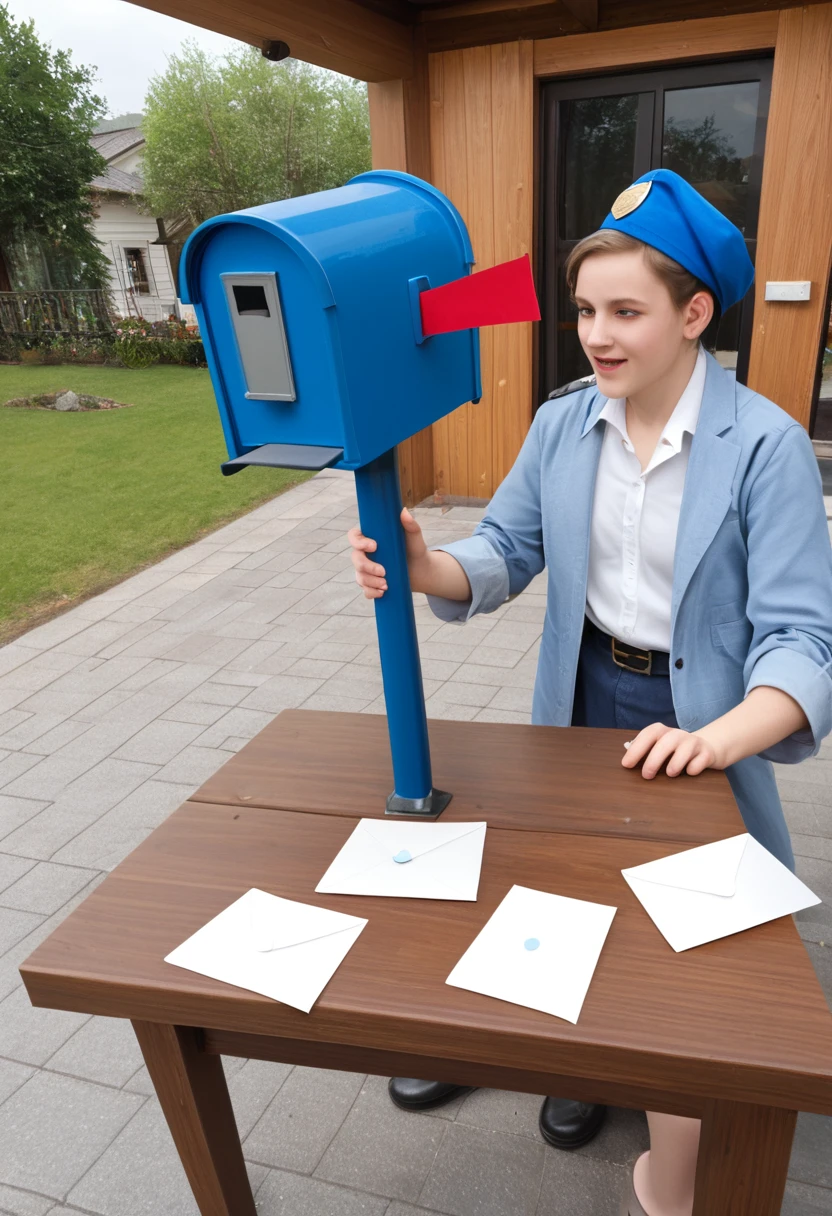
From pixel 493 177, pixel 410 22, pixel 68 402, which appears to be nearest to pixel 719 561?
pixel 493 177

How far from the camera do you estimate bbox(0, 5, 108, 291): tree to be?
21.9m

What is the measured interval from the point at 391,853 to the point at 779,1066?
60 cm

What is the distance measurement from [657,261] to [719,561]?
50cm

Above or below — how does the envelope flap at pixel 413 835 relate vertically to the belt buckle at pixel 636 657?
below

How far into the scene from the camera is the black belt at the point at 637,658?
1.66 meters

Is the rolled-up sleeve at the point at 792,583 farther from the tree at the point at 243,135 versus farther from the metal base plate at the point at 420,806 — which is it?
the tree at the point at 243,135

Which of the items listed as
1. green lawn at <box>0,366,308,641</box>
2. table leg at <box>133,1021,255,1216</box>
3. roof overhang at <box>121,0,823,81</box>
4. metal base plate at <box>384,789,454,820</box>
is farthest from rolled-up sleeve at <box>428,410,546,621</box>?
green lawn at <box>0,366,308,641</box>

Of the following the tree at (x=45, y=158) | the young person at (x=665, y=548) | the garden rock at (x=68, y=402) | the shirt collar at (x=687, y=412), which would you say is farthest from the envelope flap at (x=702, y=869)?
the tree at (x=45, y=158)

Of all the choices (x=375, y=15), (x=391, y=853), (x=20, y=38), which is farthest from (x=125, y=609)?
(x=20, y=38)

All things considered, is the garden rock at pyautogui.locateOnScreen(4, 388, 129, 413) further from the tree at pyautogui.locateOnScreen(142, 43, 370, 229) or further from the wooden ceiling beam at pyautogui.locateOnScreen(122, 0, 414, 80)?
the tree at pyautogui.locateOnScreen(142, 43, 370, 229)

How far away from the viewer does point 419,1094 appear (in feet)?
6.37

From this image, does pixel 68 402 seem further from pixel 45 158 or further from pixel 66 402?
pixel 45 158

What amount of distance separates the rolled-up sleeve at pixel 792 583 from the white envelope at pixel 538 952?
0.46 metres

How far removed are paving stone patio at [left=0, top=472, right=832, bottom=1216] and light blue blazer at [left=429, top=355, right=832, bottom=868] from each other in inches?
34.6
